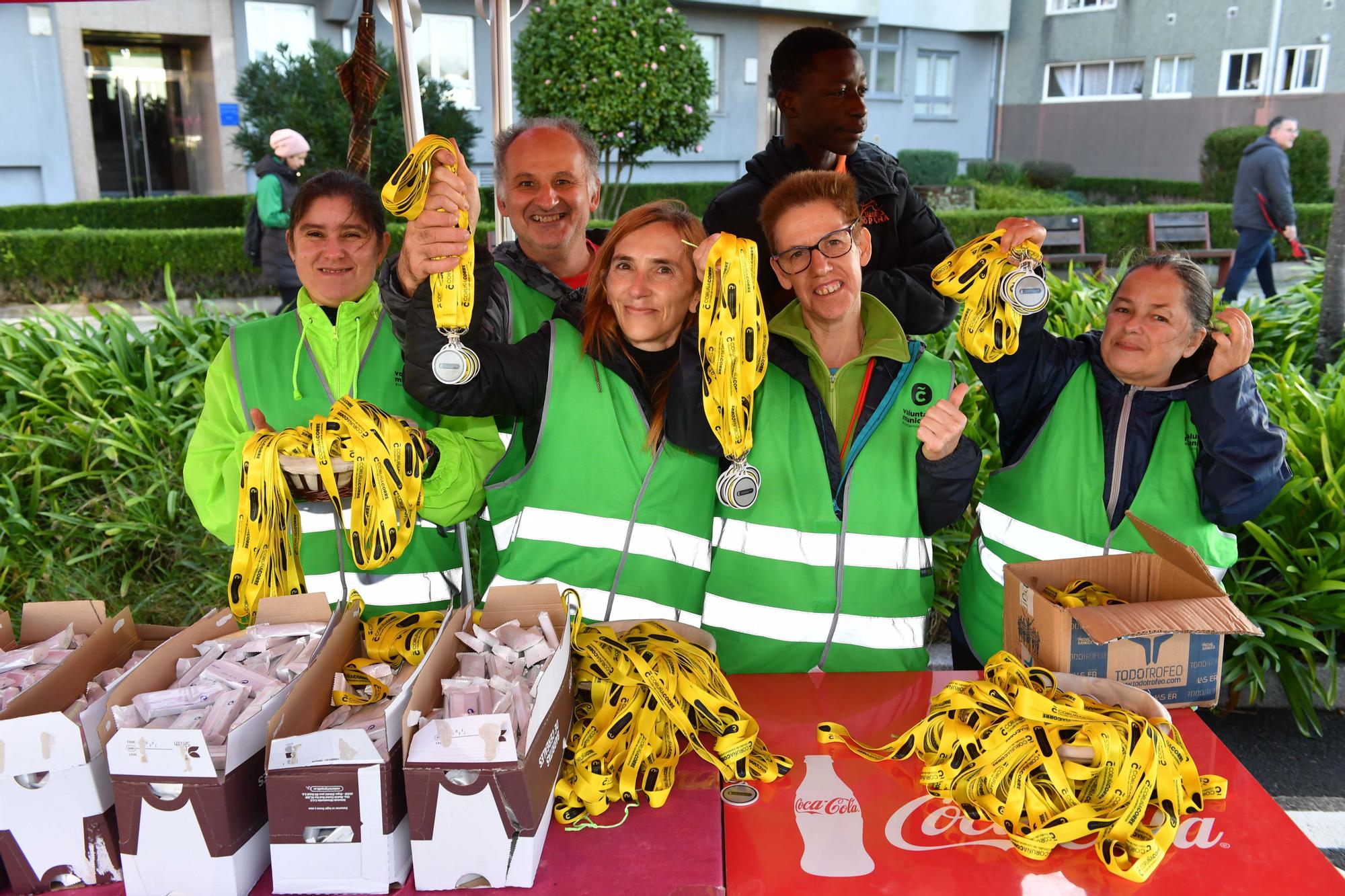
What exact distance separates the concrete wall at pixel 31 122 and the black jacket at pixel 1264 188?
17.8 metres

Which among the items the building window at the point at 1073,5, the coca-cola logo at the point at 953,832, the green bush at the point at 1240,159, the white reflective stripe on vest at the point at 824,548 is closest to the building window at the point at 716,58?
the green bush at the point at 1240,159

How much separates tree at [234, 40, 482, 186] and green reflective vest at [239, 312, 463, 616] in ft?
35.7

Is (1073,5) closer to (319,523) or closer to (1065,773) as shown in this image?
(319,523)

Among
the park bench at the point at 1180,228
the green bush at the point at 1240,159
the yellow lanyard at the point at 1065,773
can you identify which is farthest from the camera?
the green bush at the point at 1240,159

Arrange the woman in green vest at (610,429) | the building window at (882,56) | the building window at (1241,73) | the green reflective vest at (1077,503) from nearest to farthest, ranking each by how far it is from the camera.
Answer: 1. the woman in green vest at (610,429)
2. the green reflective vest at (1077,503)
3. the building window at (1241,73)
4. the building window at (882,56)

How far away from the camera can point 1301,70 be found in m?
23.9

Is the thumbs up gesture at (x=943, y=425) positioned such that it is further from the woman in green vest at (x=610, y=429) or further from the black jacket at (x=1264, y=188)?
the black jacket at (x=1264, y=188)

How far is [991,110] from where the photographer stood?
97.3 ft

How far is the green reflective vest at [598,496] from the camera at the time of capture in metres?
2.63

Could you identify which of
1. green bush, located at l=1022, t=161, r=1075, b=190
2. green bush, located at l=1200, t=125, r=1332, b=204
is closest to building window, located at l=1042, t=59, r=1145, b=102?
green bush, located at l=1022, t=161, r=1075, b=190

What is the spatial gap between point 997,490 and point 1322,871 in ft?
4.40

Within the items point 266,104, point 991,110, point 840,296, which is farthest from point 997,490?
point 991,110

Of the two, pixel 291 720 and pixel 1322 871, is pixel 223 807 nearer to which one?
pixel 291 720

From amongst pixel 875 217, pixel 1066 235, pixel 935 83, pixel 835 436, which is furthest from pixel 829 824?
pixel 935 83
